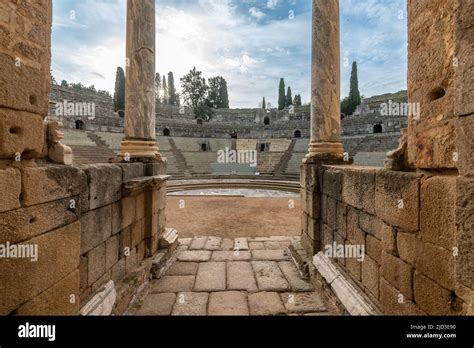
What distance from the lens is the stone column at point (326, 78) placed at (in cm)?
438

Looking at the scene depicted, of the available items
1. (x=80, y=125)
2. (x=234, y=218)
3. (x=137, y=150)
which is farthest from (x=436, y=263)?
(x=80, y=125)

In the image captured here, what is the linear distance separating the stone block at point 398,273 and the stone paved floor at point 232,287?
3.84 feet

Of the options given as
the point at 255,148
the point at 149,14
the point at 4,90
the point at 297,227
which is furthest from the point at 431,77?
the point at 255,148

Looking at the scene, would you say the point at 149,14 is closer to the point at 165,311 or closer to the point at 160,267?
the point at 160,267

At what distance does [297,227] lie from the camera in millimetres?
6695

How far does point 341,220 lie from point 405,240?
1363 mm

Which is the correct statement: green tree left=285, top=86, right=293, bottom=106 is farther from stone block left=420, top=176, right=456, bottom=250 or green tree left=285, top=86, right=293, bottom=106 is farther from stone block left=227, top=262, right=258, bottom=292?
stone block left=420, top=176, right=456, bottom=250

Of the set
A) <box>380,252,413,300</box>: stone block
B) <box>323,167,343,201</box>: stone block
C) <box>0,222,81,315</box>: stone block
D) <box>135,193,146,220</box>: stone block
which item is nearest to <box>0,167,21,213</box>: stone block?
<box>0,222,81,315</box>: stone block

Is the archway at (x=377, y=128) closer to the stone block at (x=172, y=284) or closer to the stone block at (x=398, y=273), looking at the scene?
the stone block at (x=398, y=273)

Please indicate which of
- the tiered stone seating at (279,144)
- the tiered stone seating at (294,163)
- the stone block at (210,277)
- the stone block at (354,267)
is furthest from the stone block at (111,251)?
the tiered stone seating at (279,144)

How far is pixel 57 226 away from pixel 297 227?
5.98 metres

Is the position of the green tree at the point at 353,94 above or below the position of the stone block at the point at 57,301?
above

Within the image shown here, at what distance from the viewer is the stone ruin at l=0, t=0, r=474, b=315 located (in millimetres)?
1420

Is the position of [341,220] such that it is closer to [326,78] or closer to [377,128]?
[326,78]
